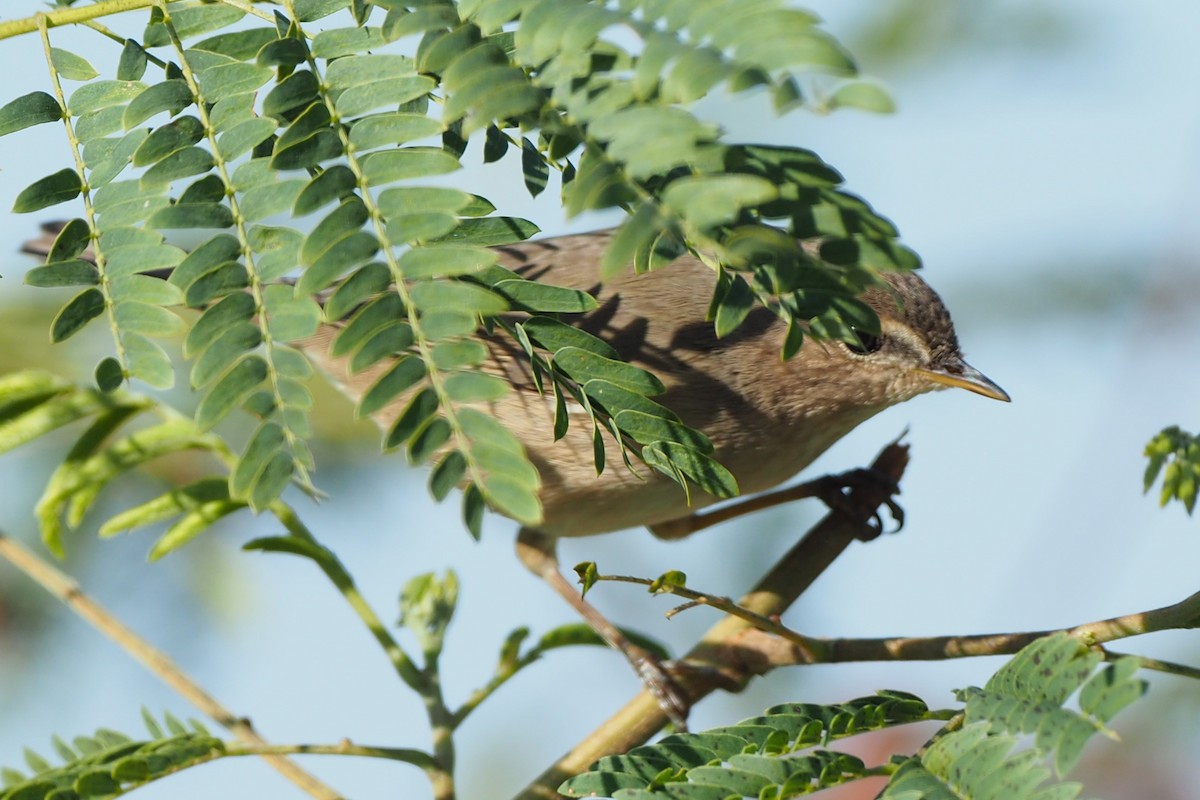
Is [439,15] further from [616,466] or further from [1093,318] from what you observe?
[1093,318]

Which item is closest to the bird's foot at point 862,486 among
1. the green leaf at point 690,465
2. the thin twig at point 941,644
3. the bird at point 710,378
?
the bird at point 710,378

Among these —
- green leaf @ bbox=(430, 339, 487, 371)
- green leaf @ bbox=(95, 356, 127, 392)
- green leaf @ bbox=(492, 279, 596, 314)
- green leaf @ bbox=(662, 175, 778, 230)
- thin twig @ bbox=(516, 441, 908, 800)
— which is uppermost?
green leaf @ bbox=(95, 356, 127, 392)

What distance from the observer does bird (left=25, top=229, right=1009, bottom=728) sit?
2820 millimetres

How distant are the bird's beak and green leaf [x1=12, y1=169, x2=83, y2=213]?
2155 mm

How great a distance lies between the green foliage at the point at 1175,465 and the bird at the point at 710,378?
0.89m

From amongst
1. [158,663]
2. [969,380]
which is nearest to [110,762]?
[158,663]

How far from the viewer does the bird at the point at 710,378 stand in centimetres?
282

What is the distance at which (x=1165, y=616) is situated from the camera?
1.44 m

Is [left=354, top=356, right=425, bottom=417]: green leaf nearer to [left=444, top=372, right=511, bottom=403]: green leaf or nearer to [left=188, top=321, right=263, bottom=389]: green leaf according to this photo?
[left=444, top=372, right=511, bottom=403]: green leaf

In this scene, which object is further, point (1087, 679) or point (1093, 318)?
point (1093, 318)

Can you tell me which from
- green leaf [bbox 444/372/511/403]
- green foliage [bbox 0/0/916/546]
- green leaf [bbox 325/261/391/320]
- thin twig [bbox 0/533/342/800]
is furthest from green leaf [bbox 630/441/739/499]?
thin twig [bbox 0/533/342/800]

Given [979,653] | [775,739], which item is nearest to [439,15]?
[775,739]

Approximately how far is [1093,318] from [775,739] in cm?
348

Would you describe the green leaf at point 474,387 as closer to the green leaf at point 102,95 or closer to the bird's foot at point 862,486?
the green leaf at point 102,95
